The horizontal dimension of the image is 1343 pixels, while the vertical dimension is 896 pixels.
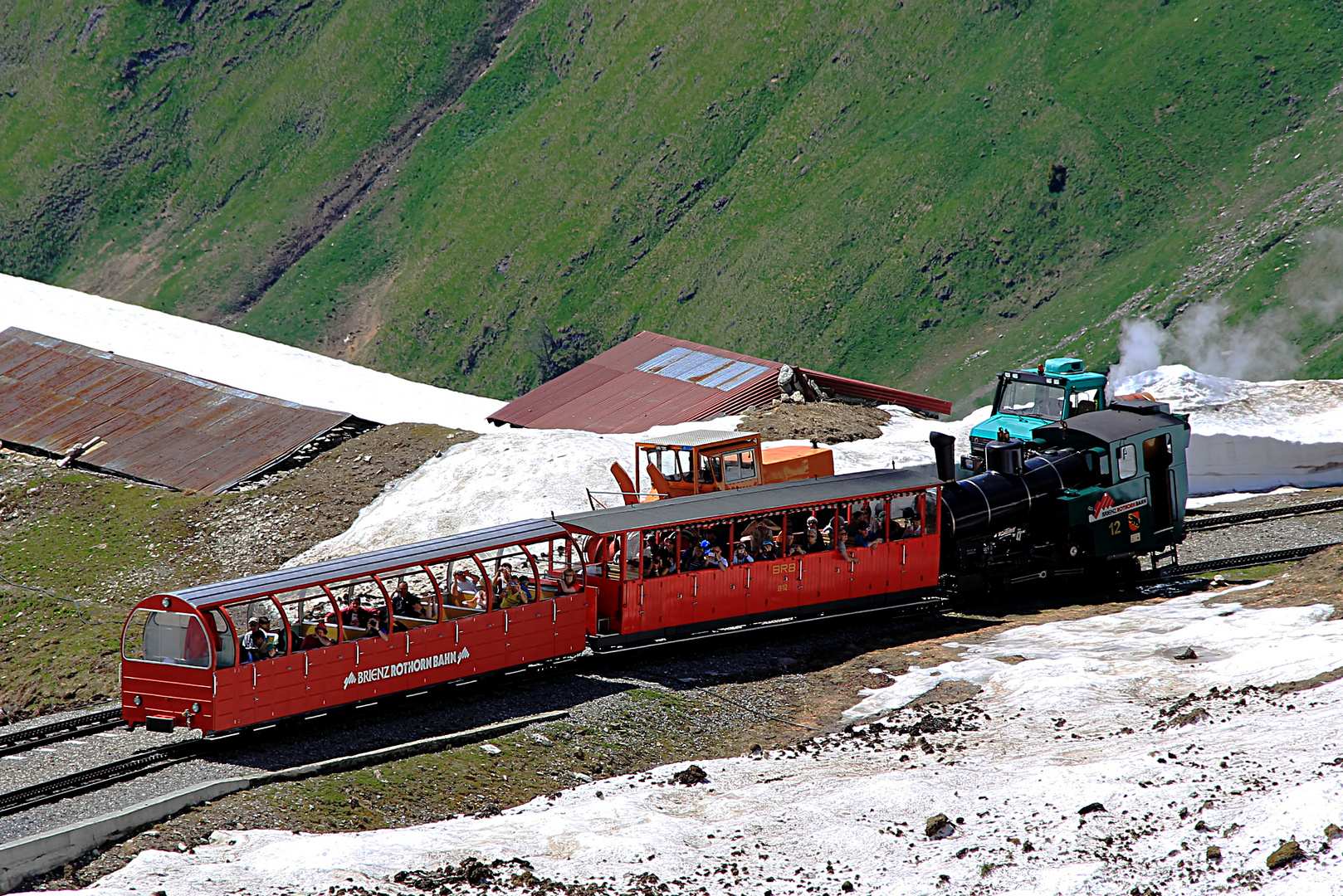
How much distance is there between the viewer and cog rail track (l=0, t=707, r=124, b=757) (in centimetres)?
2190

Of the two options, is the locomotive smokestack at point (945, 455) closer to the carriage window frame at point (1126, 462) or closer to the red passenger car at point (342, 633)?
the carriage window frame at point (1126, 462)

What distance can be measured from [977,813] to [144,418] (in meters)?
38.3

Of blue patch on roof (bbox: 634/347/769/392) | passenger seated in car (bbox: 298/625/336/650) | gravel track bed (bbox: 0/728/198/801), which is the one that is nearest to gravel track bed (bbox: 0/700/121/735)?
gravel track bed (bbox: 0/728/198/801)

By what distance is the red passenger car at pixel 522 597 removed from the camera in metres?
20.9

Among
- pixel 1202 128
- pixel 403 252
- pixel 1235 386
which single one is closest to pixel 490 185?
pixel 403 252

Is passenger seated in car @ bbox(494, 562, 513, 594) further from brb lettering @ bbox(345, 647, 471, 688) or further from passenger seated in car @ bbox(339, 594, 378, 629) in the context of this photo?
passenger seated in car @ bbox(339, 594, 378, 629)

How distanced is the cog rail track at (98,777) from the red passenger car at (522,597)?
1.59 ft

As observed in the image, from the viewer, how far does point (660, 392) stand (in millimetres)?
48438

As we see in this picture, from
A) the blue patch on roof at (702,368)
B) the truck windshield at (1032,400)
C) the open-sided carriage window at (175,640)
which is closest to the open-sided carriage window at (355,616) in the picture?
the open-sided carriage window at (175,640)

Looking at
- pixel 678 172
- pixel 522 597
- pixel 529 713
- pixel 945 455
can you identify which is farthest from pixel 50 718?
pixel 678 172

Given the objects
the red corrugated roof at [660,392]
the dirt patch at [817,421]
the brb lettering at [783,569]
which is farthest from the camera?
the red corrugated roof at [660,392]

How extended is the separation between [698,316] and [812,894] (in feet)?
278

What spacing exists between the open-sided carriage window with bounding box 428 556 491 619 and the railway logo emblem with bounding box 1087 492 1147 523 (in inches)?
538

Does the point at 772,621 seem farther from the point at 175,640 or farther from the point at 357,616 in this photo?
the point at 175,640
